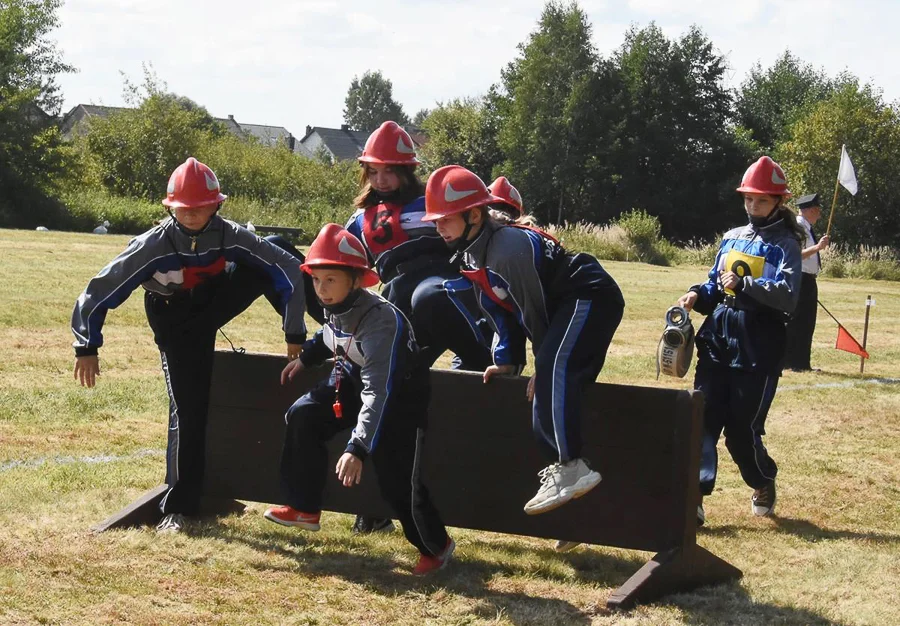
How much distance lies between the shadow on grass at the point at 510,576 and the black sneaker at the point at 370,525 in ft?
0.52

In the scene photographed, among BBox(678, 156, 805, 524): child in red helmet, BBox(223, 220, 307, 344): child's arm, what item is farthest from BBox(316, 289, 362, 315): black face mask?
BBox(678, 156, 805, 524): child in red helmet

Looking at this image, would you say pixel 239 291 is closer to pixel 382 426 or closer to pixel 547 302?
pixel 382 426

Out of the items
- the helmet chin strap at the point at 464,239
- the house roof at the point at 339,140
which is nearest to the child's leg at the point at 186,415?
the helmet chin strap at the point at 464,239

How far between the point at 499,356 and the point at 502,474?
582mm

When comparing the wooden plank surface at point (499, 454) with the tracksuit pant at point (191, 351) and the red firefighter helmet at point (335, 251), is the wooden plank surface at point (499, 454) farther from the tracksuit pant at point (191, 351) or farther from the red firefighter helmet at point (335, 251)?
the red firefighter helmet at point (335, 251)

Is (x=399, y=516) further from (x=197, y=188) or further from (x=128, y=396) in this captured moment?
(x=128, y=396)

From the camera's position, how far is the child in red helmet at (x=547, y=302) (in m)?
5.19

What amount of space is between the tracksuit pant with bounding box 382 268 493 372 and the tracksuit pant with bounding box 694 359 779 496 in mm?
1331

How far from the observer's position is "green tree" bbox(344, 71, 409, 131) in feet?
509

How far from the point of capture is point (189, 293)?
20.1 ft

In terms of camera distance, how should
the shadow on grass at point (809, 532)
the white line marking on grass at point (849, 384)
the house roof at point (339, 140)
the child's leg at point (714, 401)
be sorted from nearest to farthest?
the shadow on grass at point (809, 532), the child's leg at point (714, 401), the white line marking on grass at point (849, 384), the house roof at point (339, 140)

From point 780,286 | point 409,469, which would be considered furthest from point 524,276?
point 780,286

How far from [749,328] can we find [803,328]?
6939mm

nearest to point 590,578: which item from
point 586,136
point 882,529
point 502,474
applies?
point 502,474
